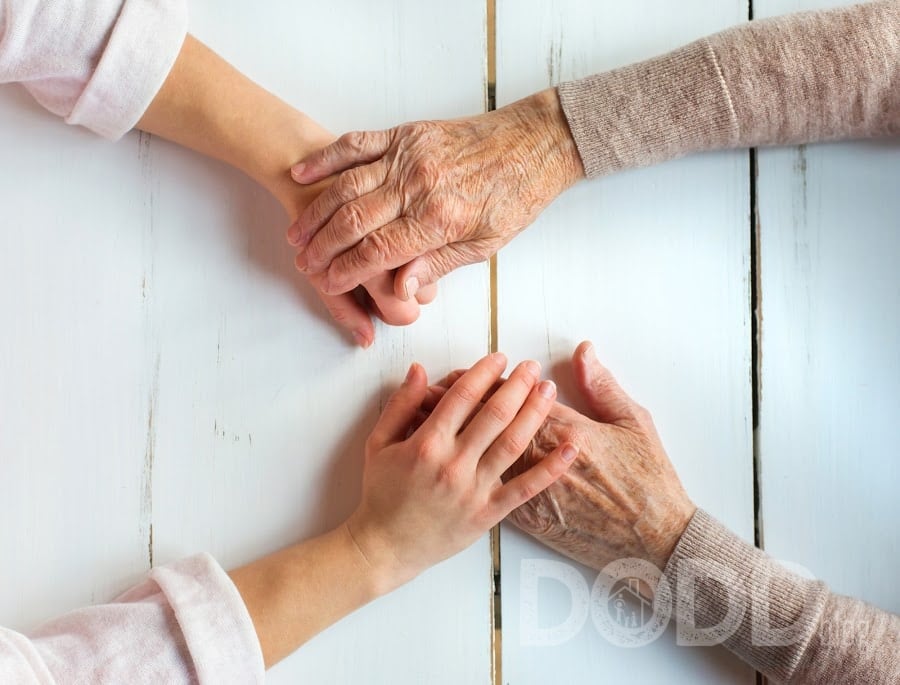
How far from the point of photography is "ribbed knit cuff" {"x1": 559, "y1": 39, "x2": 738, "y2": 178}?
95cm

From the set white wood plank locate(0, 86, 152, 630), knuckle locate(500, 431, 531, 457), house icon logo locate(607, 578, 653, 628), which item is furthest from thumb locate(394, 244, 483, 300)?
house icon logo locate(607, 578, 653, 628)

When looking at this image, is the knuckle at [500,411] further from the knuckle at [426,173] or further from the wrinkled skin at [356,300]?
the knuckle at [426,173]

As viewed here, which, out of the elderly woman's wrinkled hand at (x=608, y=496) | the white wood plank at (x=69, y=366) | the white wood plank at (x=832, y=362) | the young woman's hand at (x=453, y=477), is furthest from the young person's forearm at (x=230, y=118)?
the white wood plank at (x=832, y=362)

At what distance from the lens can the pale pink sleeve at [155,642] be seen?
81cm

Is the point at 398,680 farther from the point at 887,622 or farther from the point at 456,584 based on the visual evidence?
the point at 887,622

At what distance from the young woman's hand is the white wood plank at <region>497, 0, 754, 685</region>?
9cm

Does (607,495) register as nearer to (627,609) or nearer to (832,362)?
(627,609)

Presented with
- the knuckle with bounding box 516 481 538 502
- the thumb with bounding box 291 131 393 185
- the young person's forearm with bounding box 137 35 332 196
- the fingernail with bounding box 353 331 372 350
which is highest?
the young person's forearm with bounding box 137 35 332 196

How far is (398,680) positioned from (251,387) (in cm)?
40

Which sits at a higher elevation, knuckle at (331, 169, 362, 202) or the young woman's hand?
knuckle at (331, 169, 362, 202)

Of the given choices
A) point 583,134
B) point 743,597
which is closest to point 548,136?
point 583,134

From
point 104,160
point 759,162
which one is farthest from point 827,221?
point 104,160

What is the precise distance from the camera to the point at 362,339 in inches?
39.0

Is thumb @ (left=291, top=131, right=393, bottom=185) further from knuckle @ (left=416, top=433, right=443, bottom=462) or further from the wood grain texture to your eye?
knuckle @ (left=416, top=433, right=443, bottom=462)
